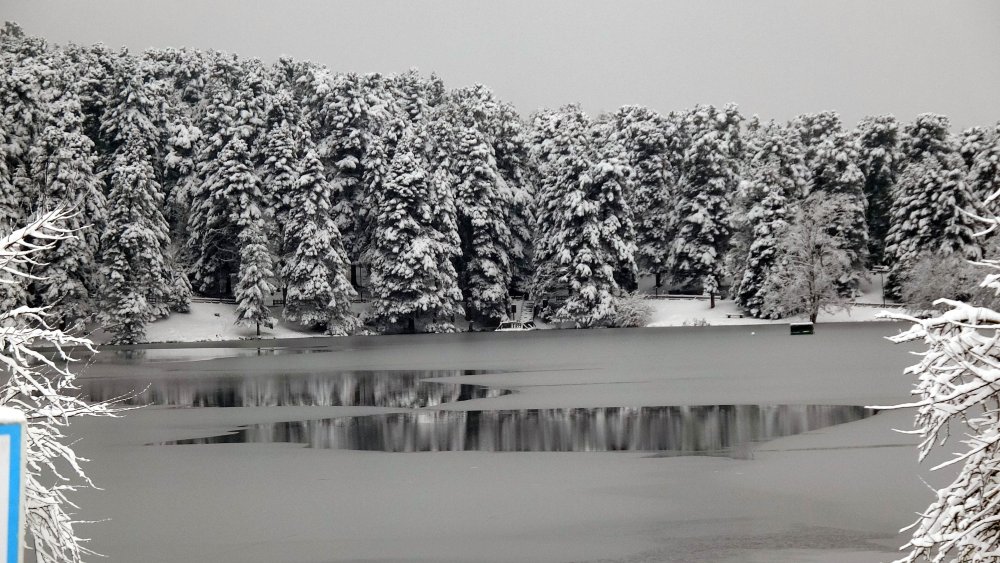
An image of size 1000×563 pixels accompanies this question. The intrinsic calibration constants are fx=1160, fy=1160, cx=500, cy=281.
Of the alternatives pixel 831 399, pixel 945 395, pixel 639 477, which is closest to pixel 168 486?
pixel 639 477

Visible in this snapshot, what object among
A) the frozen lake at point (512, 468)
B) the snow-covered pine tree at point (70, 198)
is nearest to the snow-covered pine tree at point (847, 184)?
the snow-covered pine tree at point (70, 198)

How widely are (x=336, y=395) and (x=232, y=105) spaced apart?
44.3 metres

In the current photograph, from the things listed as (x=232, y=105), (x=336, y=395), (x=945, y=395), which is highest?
(x=232, y=105)

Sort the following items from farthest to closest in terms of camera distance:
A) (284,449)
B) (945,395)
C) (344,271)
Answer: (344,271), (284,449), (945,395)

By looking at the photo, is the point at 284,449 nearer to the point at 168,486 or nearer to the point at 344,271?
the point at 168,486

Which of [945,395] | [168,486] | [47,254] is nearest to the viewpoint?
[945,395]

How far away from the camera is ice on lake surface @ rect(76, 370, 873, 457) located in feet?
52.9

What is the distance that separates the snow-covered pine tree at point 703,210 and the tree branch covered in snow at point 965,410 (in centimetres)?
6325

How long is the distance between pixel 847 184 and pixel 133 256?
42.4 m

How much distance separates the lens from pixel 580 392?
78.2 ft

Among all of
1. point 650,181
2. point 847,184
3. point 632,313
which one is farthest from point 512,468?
point 650,181

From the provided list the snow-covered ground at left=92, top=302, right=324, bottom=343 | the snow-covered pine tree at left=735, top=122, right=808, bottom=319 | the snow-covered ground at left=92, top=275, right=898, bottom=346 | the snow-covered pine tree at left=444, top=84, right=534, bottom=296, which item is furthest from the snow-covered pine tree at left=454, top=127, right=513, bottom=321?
the snow-covered pine tree at left=735, top=122, right=808, bottom=319

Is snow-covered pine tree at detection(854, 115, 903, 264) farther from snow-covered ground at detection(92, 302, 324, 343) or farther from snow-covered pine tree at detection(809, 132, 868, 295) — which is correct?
snow-covered ground at detection(92, 302, 324, 343)

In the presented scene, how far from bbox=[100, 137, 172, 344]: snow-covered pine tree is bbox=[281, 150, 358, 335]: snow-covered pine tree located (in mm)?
6329
